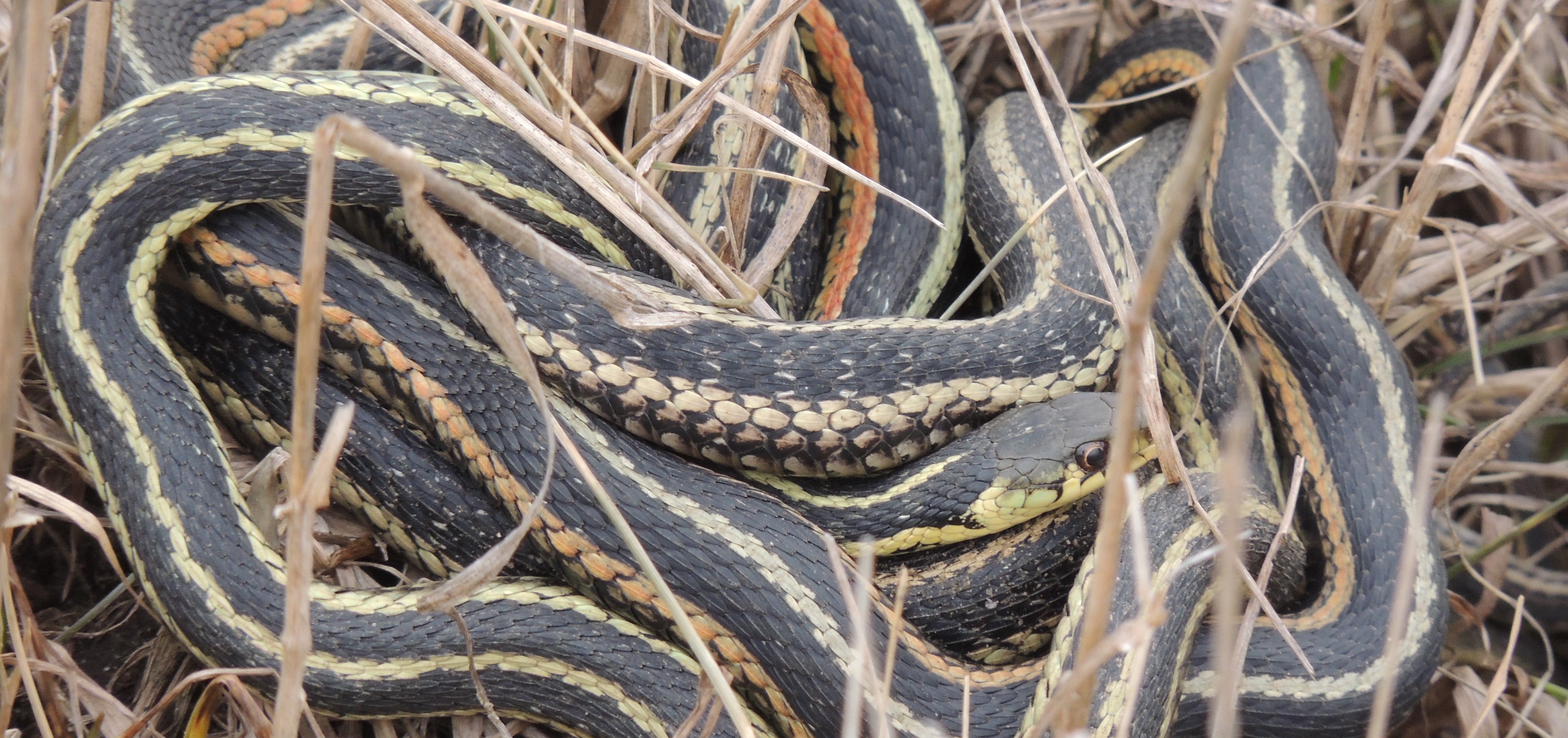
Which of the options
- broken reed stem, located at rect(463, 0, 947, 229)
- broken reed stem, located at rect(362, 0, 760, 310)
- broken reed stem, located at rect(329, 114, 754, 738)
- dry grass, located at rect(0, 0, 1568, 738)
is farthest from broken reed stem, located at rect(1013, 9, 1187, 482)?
broken reed stem, located at rect(329, 114, 754, 738)

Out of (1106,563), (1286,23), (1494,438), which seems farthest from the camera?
(1286,23)

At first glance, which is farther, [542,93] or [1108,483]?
[542,93]

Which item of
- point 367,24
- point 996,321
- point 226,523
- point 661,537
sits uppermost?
point 367,24

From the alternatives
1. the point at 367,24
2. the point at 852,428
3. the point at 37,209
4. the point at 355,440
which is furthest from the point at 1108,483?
the point at 37,209

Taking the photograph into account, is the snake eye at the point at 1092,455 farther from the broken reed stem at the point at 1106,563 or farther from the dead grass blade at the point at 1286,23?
the dead grass blade at the point at 1286,23

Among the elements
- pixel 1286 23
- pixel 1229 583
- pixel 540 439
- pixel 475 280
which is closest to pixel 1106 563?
pixel 1229 583

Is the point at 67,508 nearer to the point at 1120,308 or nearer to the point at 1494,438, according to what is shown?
the point at 1120,308

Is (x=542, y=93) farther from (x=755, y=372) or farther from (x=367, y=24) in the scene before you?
(x=755, y=372)
